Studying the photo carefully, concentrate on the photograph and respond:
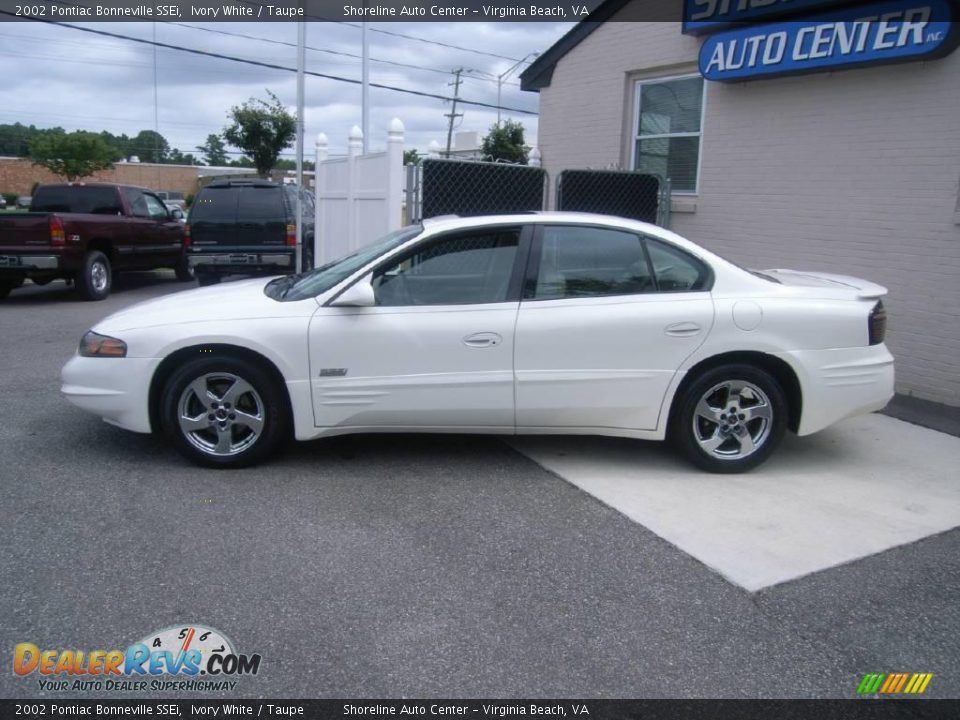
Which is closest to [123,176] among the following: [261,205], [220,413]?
[261,205]

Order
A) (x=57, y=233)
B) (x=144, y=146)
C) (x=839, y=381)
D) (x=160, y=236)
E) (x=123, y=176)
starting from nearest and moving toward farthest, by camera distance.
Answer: (x=839, y=381), (x=57, y=233), (x=160, y=236), (x=123, y=176), (x=144, y=146)

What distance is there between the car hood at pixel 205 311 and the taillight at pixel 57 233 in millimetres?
7936

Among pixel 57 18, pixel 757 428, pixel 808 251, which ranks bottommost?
pixel 757 428

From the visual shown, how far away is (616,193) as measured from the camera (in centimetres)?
862

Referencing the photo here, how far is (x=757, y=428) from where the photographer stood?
491 centimetres

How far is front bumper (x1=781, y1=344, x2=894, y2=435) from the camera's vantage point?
15.7ft

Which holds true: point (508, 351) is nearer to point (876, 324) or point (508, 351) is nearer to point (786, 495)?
point (786, 495)

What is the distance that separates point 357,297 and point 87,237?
380 inches

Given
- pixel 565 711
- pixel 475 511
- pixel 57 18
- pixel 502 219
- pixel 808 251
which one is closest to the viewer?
pixel 565 711

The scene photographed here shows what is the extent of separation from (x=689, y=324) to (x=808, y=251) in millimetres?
3508

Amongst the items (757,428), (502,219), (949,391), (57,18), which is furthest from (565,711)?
(57,18)

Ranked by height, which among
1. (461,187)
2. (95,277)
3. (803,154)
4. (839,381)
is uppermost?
(803,154)

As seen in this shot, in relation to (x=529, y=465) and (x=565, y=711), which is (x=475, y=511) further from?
(x=565, y=711)

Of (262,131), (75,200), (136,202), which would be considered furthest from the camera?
(262,131)
